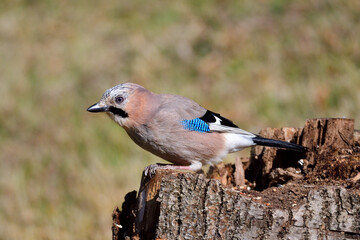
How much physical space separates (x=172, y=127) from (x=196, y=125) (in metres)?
→ 0.26

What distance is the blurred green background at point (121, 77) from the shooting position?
6.52 m

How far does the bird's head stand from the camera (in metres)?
4.69

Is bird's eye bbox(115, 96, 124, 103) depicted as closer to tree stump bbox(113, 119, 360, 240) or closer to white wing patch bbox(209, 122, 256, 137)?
white wing patch bbox(209, 122, 256, 137)

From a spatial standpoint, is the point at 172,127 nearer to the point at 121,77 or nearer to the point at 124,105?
the point at 124,105

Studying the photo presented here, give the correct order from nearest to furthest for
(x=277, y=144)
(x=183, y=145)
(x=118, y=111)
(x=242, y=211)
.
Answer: (x=242, y=211), (x=277, y=144), (x=183, y=145), (x=118, y=111)

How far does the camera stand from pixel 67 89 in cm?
868

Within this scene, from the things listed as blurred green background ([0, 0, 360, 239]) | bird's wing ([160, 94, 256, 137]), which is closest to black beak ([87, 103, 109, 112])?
bird's wing ([160, 94, 256, 137])

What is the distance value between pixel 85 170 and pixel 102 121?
124 centimetres

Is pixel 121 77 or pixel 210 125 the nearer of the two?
pixel 210 125

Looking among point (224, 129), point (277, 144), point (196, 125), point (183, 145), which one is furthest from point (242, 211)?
point (224, 129)

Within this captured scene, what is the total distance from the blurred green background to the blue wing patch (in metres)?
1.85

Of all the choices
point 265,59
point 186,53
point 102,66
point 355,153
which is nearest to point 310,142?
point 355,153

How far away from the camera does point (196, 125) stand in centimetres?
479

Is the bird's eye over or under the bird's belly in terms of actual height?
over
